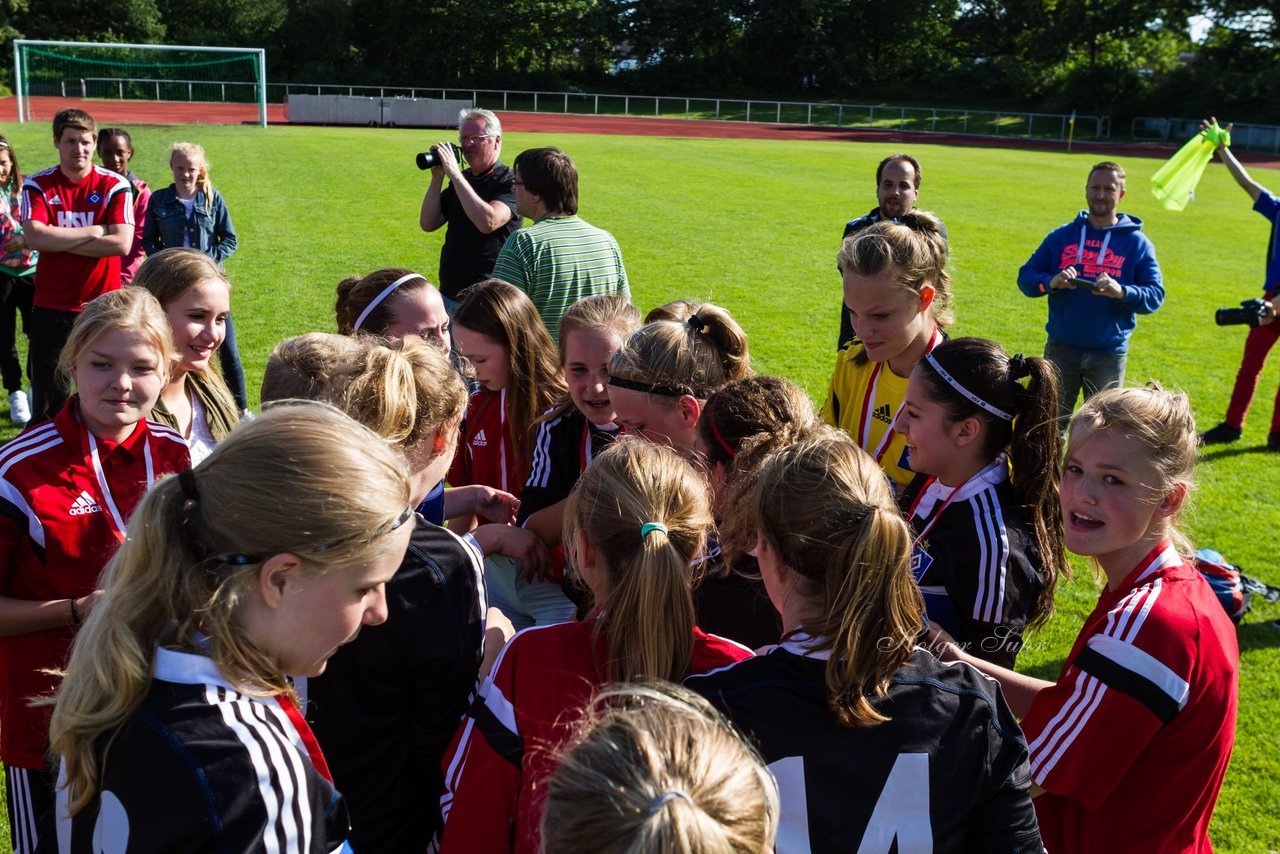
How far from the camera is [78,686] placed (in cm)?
159

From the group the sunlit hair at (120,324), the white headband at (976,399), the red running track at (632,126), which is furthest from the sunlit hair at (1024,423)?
the red running track at (632,126)

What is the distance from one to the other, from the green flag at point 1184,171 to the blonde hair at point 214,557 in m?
5.93

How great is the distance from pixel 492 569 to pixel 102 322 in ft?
4.50

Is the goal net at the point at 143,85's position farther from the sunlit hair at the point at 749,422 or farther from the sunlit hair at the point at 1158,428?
the sunlit hair at the point at 1158,428

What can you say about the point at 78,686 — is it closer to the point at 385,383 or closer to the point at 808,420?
the point at 385,383

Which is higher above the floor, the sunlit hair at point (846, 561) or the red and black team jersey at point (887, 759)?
the sunlit hair at point (846, 561)

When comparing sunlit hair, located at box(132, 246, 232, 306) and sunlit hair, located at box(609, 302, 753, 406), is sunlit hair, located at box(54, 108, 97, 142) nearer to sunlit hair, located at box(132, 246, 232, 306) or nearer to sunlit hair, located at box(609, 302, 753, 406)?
sunlit hair, located at box(132, 246, 232, 306)

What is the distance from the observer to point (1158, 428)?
2424 millimetres

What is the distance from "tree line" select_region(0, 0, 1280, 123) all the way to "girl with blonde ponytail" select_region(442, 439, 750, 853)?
4963 cm

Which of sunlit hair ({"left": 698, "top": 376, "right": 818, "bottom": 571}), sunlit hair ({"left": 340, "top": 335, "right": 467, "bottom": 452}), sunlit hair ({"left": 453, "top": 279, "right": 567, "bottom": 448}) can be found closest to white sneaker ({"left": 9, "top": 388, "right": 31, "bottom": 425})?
sunlit hair ({"left": 453, "top": 279, "right": 567, "bottom": 448})

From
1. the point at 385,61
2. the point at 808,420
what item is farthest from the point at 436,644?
the point at 385,61

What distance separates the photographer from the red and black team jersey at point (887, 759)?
1700 mm

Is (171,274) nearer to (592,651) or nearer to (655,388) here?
(655,388)

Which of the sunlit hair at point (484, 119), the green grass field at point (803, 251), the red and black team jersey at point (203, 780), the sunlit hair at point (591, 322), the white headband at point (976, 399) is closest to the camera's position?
the red and black team jersey at point (203, 780)
